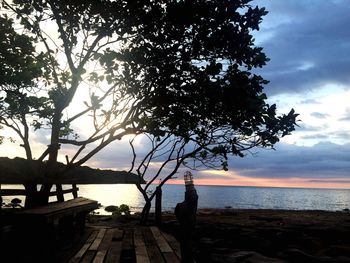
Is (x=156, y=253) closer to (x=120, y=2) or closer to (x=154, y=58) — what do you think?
(x=154, y=58)

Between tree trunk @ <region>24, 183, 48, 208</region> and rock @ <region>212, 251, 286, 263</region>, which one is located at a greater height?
tree trunk @ <region>24, 183, 48, 208</region>

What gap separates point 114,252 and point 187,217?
3.53m

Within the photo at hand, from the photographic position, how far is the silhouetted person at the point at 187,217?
22.4 ft

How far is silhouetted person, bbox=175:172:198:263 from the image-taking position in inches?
269

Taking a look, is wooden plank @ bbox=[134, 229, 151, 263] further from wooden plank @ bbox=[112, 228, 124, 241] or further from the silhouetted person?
the silhouetted person

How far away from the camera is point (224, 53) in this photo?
11.6 metres

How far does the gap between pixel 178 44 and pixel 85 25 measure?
3.25 metres

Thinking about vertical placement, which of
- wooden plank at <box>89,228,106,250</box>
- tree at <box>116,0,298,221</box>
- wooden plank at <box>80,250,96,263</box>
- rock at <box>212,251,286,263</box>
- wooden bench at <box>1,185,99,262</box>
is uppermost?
tree at <box>116,0,298,221</box>

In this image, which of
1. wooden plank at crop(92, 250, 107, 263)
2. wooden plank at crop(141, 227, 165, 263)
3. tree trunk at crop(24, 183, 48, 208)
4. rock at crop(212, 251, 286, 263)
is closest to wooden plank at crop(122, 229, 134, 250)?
wooden plank at crop(141, 227, 165, 263)

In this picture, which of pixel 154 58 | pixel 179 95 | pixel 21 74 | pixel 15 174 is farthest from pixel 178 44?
pixel 21 74

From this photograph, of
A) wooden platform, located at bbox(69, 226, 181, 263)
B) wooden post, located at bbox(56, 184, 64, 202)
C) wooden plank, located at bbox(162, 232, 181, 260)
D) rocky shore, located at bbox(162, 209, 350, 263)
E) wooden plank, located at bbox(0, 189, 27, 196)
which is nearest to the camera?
wooden platform, located at bbox(69, 226, 181, 263)

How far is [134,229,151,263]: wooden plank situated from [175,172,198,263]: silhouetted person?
180 cm

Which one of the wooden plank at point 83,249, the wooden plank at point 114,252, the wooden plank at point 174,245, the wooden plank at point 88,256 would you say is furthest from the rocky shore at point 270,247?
the wooden plank at point 83,249

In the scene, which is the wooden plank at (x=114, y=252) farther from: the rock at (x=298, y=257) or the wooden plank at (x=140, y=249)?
the rock at (x=298, y=257)
